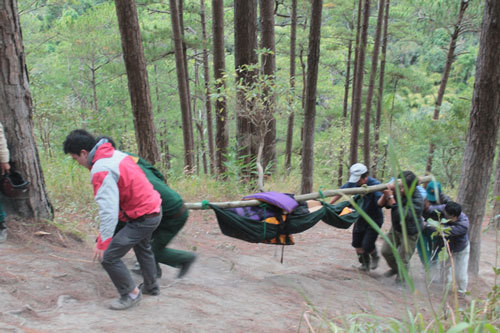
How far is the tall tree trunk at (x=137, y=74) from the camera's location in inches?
243

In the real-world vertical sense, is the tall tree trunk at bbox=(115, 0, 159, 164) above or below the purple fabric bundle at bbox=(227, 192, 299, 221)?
above

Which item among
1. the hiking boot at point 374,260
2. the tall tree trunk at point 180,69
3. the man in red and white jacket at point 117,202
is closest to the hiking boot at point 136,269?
the man in red and white jacket at point 117,202

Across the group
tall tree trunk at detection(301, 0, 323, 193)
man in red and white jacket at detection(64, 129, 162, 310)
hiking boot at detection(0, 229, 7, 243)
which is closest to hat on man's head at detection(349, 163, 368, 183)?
man in red and white jacket at detection(64, 129, 162, 310)

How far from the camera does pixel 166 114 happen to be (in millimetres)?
24094

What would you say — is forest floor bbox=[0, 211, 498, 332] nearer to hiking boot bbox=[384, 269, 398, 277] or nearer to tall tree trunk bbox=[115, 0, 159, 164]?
hiking boot bbox=[384, 269, 398, 277]

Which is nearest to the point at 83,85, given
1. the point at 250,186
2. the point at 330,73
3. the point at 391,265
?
the point at 330,73

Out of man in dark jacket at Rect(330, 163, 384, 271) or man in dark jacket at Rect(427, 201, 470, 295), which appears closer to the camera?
man in dark jacket at Rect(427, 201, 470, 295)

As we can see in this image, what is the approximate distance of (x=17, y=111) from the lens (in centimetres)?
435

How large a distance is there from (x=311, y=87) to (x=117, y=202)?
18.4ft

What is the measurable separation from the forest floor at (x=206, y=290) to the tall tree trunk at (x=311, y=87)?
2.68 meters

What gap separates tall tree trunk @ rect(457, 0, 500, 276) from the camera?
191 inches

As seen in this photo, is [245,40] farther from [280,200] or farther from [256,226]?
[256,226]

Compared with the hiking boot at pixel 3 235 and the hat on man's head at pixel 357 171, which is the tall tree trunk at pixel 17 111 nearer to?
the hiking boot at pixel 3 235

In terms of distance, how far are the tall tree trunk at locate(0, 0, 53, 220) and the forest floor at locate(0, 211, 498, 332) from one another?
1.01ft
